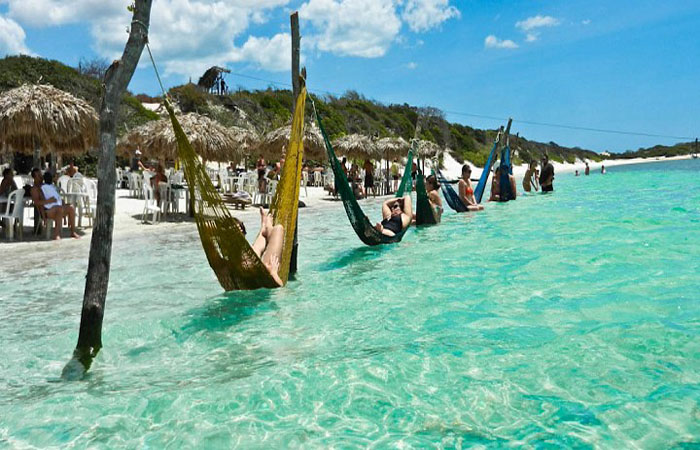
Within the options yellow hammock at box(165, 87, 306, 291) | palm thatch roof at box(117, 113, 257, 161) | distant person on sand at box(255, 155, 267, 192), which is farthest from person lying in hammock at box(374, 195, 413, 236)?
distant person on sand at box(255, 155, 267, 192)

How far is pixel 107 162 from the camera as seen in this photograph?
8.81 feet

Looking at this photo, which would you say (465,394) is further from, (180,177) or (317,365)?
(180,177)

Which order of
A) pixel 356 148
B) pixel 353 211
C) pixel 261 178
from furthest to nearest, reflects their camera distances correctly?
pixel 356 148 → pixel 261 178 → pixel 353 211

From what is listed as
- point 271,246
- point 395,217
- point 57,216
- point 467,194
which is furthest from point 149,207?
point 467,194

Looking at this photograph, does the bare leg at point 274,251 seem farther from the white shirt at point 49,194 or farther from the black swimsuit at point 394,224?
the white shirt at point 49,194

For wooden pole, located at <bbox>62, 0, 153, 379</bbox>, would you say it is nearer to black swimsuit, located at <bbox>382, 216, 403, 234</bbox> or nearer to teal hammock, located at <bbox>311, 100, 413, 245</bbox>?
teal hammock, located at <bbox>311, 100, 413, 245</bbox>

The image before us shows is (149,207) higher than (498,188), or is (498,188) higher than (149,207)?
(498,188)

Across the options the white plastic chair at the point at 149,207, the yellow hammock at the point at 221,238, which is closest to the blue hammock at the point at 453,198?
the white plastic chair at the point at 149,207

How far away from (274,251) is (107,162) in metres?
1.77

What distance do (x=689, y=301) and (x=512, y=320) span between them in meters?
1.49

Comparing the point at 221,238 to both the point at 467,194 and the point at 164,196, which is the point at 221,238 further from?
the point at 467,194

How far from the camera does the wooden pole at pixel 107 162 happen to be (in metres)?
2.67

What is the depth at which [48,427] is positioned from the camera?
2322 mm

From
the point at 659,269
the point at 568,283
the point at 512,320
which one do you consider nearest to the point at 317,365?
the point at 512,320
